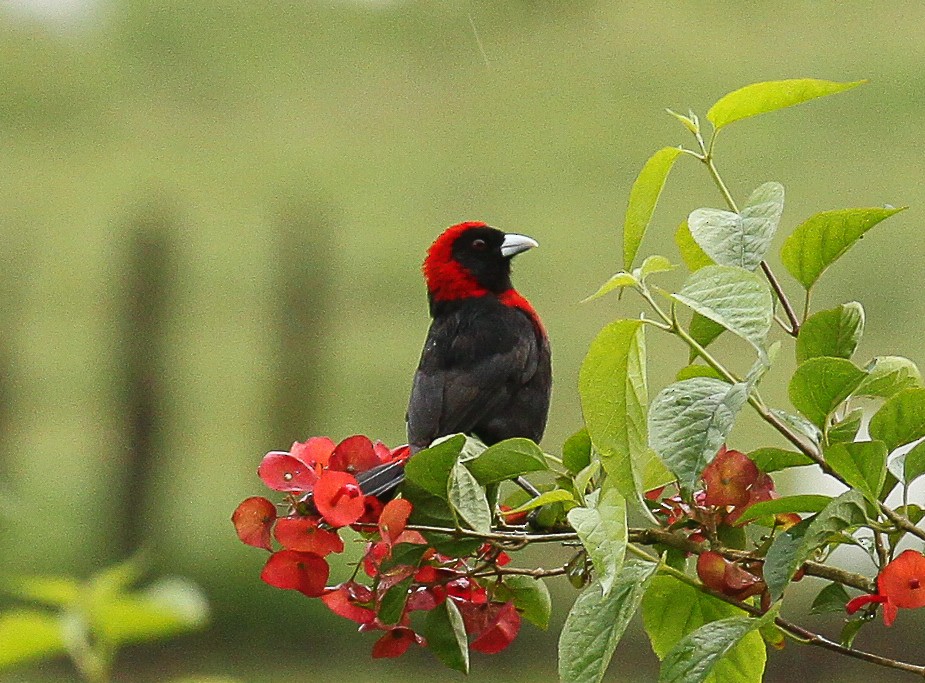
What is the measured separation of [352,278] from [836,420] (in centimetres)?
273

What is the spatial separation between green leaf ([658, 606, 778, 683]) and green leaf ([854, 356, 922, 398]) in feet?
0.32

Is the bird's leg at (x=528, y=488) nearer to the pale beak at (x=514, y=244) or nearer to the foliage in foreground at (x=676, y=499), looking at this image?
the foliage in foreground at (x=676, y=499)

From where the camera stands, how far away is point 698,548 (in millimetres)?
381

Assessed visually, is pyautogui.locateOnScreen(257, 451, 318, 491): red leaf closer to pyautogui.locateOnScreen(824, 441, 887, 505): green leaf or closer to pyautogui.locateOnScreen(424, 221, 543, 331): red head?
pyautogui.locateOnScreen(824, 441, 887, 505): green leaf

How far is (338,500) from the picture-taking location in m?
0.40

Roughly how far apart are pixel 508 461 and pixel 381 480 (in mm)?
104

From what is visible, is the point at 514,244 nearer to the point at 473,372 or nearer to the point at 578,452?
the point at 473,372

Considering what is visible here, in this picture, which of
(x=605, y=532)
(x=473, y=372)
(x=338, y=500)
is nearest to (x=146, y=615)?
(x=338, y=500)

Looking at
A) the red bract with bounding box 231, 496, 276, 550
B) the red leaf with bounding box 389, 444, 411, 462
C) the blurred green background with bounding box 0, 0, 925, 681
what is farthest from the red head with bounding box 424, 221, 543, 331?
the blurred green background with bounding box 0, 0, 925, 681

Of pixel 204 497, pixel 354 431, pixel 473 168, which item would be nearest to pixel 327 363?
pixel 354 431

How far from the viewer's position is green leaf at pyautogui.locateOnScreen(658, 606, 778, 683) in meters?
0.34

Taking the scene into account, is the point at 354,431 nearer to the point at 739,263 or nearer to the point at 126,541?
the point at 126,541

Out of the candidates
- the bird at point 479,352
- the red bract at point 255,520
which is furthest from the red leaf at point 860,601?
the bird at point 479,352

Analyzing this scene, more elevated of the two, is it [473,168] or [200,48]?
[200,48]
